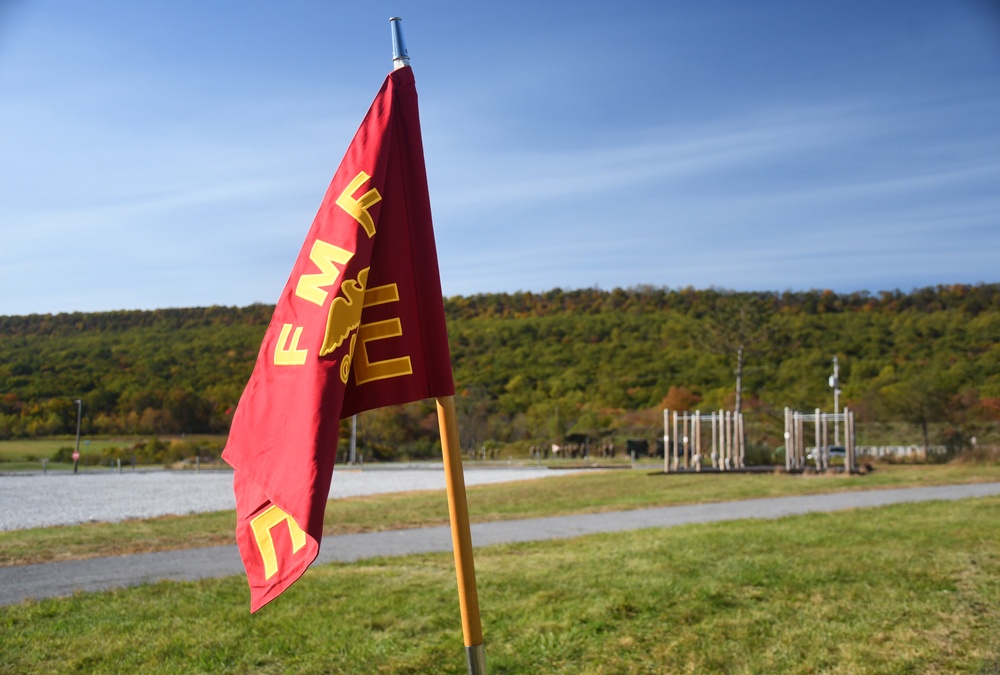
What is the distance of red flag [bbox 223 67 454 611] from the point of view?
3.49m

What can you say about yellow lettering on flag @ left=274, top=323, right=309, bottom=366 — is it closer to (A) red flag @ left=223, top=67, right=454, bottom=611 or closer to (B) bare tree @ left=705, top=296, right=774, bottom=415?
(A) red flag @ left=223, top=67, right=454, bottom=611

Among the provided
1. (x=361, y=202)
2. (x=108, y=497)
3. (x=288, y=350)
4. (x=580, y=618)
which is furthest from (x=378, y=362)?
(x=108, y=497)

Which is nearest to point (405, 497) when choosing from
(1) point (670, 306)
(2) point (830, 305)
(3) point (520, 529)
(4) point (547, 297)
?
(3) point (520, 529)

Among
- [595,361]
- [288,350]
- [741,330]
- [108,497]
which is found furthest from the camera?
[595,361]

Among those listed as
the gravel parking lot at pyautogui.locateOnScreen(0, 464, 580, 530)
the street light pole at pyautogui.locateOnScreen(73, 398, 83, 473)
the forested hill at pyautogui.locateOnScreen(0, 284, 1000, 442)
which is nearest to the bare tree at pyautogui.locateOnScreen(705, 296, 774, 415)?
the forested hill at pyautogui.locateOnScreen(0, 284, 1000, 442)

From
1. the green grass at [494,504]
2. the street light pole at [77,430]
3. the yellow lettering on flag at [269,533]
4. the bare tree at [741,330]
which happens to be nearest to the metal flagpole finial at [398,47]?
the yellow lettering on flag at [269,533]

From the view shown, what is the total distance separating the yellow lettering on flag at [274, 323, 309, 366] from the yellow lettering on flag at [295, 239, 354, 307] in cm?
14

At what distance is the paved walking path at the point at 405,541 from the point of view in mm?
8805

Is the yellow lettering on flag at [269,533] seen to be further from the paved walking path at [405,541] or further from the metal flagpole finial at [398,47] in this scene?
the paved walking path at [405,541]

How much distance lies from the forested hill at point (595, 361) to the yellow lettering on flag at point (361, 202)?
3189cm

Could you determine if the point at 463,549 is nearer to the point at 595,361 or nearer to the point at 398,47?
the point at 398,47

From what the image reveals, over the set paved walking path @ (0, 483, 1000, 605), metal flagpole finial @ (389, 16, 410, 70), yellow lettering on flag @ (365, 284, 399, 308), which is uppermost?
metal flagpole finial @ (389, 16, 410, 70)

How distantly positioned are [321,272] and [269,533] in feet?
3.46

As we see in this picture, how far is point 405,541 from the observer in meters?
11.9
